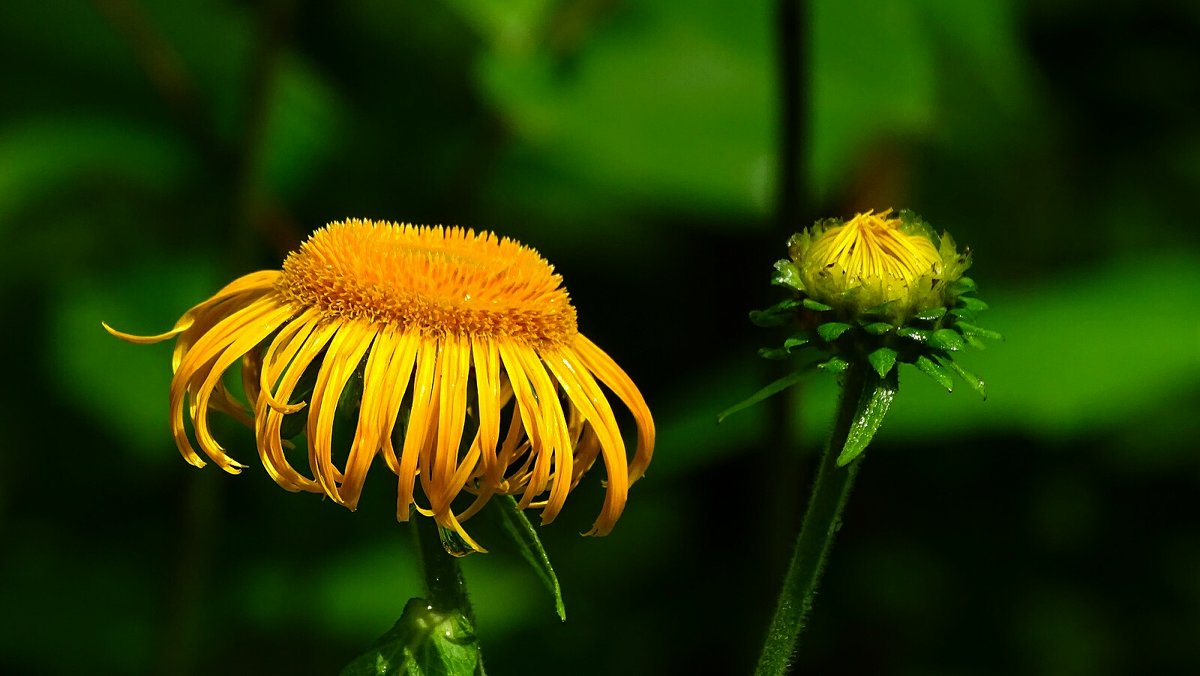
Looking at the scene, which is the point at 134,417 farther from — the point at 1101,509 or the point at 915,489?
the point at 1101,509

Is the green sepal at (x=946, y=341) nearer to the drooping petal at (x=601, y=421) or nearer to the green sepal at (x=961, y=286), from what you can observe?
the green sepal at (x=961, y=286)

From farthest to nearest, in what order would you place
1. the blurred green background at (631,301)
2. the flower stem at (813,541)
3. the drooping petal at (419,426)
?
the blurred green background at (631,301) < the flower stem at (813,541) < the drooping petal at (419,426)

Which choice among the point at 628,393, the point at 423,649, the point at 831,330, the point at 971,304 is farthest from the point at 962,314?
the point at 423,649

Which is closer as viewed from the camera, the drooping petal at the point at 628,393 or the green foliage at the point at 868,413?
the green foliage at the point at 868,413

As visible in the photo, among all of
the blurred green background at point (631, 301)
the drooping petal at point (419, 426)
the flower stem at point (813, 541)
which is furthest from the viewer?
the blurred green background at point (631, 301)

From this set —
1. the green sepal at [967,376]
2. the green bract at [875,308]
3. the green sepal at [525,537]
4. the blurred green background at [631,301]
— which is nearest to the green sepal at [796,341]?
the green bract at [875,308]

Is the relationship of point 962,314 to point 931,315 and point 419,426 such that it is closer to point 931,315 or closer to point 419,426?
point 931,315

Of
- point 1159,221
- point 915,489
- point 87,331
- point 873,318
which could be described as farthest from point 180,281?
point 1159,221

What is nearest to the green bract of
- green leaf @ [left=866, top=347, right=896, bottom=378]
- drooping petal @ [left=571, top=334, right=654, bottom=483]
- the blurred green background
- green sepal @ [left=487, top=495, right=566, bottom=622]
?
green leaf @ [left=866, top=347, right=896, bottom=378]
